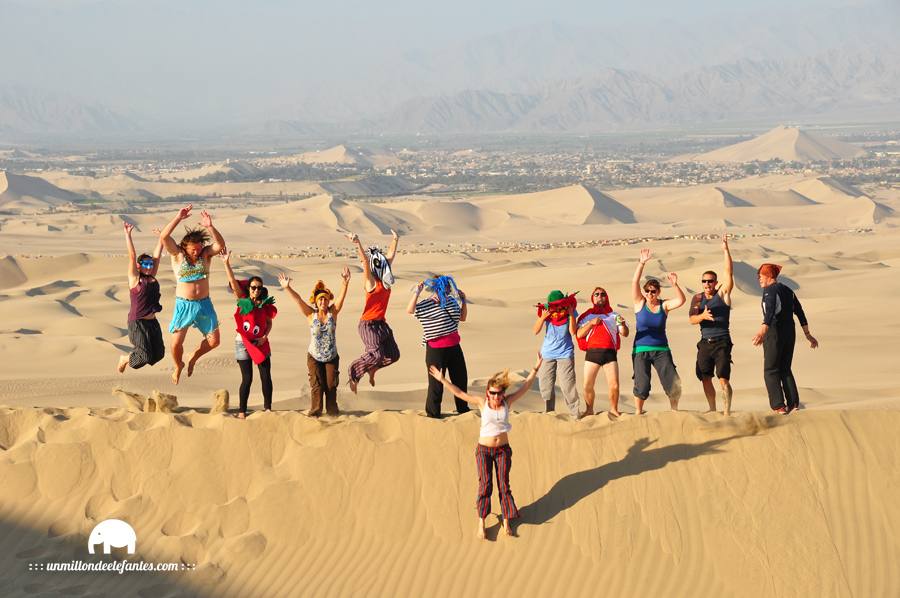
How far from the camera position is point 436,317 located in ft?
28.0

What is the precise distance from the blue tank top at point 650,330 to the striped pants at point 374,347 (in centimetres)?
196

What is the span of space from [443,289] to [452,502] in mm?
1735

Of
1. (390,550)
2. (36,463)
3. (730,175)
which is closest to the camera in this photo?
(390,550)

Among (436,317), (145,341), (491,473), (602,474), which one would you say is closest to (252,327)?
(145,341)

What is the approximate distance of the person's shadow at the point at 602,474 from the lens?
760cm

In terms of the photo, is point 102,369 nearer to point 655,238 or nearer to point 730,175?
point 655,238

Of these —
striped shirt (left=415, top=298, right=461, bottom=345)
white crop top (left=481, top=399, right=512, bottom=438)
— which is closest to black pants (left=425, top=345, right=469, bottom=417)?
striped shirt (left=415, top=298, right=461, bottom=345)

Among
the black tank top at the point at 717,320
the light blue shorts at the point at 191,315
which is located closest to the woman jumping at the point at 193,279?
the light blue shorts at the point at 191,315

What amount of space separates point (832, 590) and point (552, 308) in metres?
2.87

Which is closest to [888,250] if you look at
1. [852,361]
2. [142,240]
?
[852,361]

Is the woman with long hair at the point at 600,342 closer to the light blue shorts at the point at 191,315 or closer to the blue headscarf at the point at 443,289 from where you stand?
the blue headscarf at the point at 443,289

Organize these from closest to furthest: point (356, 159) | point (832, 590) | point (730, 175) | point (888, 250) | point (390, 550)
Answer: point (832, 590), point (390, 550), point (888, 250), point (730, 175), point (356, 159)

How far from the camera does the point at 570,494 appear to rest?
25.2ft

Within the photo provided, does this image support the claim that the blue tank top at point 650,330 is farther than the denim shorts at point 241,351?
No
